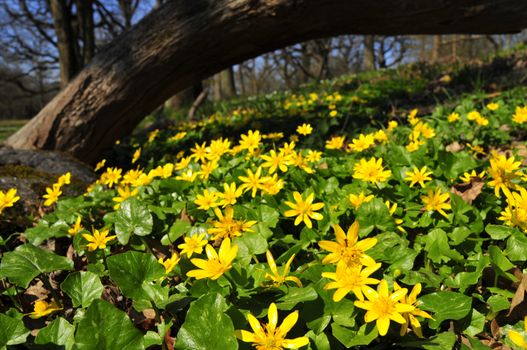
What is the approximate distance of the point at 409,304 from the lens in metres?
1.13

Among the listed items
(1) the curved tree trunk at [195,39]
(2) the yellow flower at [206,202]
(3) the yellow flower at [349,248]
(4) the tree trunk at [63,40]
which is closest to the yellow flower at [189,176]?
(2) the yellow flower at [206,202]

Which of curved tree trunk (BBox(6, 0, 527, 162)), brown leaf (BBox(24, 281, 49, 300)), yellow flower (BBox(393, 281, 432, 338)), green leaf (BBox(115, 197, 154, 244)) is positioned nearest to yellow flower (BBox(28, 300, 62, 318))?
brown leaf (BBox(24, 281, 49, 300))

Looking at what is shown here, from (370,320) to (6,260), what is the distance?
1355mm

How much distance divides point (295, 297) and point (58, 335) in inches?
28.4

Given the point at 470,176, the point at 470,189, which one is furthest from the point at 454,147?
the point at 470,189

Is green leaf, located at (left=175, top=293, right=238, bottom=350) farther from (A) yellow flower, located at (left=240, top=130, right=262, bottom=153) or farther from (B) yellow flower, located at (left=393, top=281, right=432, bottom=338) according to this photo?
(A) yellow flower, located at (left=240, top=130, right=262, bottom=153)

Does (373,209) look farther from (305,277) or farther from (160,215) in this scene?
(160,215)

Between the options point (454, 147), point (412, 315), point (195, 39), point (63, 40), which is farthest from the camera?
point (63, 40)

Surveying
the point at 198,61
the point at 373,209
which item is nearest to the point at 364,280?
the point at 373,209

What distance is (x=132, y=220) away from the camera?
68.0 inches

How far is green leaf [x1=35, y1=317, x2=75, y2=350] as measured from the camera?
42.7 inches

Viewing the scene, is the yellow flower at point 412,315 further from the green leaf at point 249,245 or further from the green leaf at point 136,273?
the green leaf at point 136,273

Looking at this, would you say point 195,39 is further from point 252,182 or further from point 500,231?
point 500,231

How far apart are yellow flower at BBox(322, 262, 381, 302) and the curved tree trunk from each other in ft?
10.4
